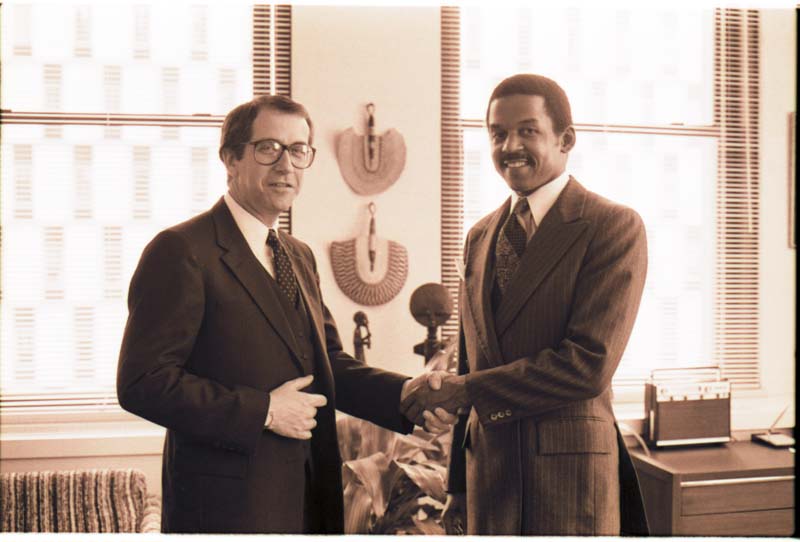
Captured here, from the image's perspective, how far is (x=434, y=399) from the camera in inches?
66.9

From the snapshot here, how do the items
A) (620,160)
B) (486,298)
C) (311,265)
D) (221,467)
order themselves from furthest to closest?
(620,160)
(311,265)
(486,298)
(221,467)

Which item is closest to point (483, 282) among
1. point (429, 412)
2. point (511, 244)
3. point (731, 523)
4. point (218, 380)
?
point (511, 244)

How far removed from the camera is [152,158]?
2445mm

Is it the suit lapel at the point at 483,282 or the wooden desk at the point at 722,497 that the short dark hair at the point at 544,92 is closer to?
the suit lapel at the point at 483,282

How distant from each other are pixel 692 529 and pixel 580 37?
1685 millimetres

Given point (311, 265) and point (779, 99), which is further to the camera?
point (779, 99)

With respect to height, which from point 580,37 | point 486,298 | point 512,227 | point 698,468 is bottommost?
point 698,468

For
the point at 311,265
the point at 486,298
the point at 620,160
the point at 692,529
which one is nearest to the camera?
the point at 486,298

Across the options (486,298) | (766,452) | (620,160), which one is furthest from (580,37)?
(766,452)

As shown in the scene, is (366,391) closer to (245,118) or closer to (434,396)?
(434,396)

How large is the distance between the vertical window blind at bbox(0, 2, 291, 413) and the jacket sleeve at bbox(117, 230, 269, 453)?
101 centimetres

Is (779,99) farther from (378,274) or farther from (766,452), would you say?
(378,274)

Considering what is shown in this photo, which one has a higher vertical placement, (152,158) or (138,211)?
(152,158)

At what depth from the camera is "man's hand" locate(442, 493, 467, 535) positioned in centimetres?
170
